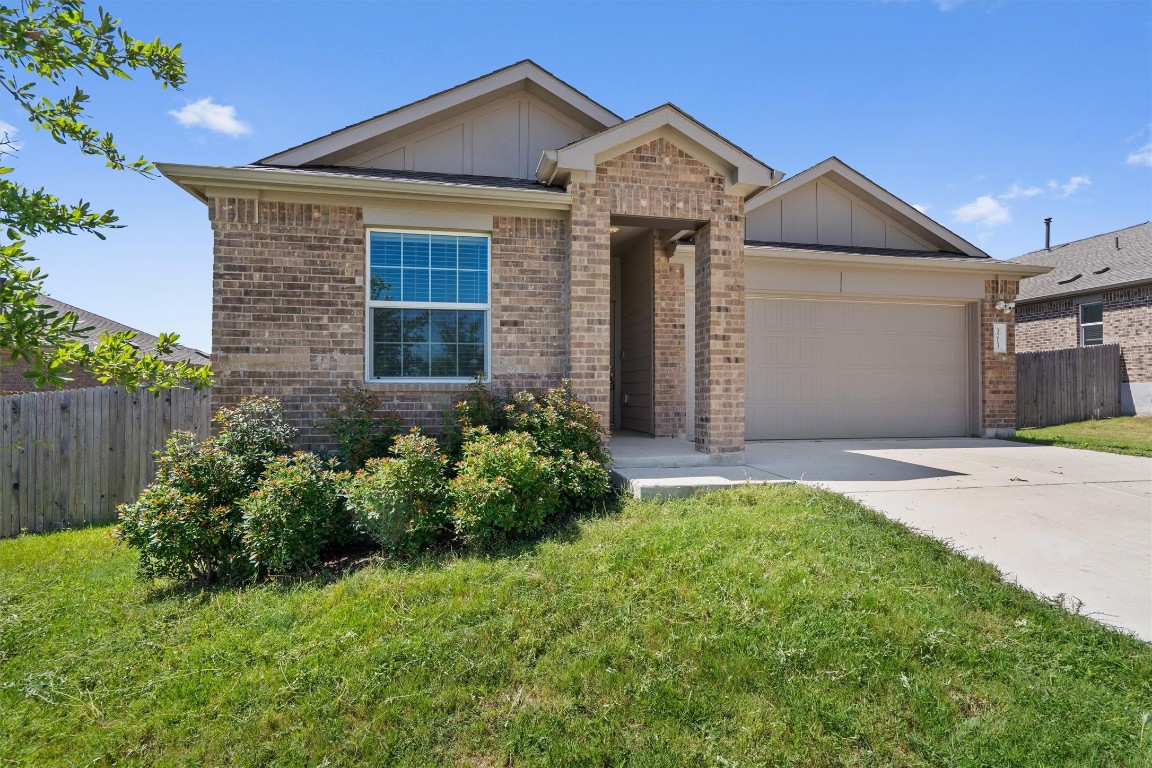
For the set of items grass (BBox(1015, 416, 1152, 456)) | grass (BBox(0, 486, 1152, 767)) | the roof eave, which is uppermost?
the roof eave

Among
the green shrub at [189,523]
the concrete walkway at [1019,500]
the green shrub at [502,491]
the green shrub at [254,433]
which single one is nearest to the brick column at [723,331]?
the concrete walkway at [1019,500]

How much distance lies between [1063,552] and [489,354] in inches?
233

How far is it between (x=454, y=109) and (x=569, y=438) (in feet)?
18.5

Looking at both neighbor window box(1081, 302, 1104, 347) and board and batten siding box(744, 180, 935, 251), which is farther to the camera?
neighbor window box(1081, 302, 1104, 347)

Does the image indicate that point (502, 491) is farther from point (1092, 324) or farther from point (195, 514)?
Result: point (1092, 324)

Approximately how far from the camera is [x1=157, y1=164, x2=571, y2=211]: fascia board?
20.9ft

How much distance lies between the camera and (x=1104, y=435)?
1205 centimetres

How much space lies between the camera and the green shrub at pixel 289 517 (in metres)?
4.72

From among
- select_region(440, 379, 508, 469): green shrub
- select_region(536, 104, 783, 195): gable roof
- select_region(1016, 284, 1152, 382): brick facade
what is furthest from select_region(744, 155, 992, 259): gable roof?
select_region(1016, 284, 1152, 382): brick facade

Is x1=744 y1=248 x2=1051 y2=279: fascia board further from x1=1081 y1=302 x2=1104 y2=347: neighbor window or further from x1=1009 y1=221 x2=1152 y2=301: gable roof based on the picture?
x1=1081 y1=302 x2=1104 y2=347: neighbor window

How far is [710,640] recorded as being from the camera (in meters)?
3.35

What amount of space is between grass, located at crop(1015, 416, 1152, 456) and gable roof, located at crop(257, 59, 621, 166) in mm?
10014

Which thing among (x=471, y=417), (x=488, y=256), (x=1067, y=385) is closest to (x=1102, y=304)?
(x=1067, y=385)

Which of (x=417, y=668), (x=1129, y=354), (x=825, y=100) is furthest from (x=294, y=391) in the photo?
(x=1129, y=354)
